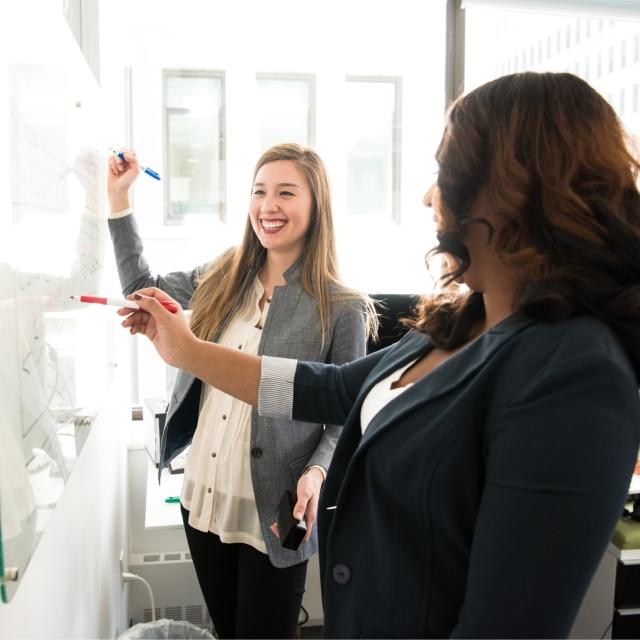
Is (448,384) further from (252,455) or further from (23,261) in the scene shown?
(252,455)

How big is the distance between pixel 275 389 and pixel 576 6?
8.43ft

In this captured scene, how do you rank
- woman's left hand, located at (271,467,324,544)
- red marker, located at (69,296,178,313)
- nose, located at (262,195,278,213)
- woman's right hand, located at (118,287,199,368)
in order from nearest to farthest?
red marker, located at (69,296,178,313)
woman's right hand, located at (118,287,199,368)
woman's left hand, located at (271,467,324,544)
nose, located at (262,195,278,213)

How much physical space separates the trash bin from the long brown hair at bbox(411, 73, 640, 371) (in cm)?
157

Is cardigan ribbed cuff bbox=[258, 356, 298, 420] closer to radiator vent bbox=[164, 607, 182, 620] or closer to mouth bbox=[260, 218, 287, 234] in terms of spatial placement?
mouth bbox=[260, 218, 287, 234]

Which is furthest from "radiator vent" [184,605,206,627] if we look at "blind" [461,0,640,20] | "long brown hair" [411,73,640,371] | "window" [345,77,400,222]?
"blind" [461,0,640,20]

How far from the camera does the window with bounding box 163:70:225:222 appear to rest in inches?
109

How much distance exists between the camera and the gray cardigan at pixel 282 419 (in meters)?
1.42

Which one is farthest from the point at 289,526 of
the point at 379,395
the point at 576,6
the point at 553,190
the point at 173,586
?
the point at 576,6

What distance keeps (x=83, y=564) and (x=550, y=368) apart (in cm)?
110

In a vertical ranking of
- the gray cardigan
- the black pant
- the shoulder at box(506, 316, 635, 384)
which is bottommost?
the black pant

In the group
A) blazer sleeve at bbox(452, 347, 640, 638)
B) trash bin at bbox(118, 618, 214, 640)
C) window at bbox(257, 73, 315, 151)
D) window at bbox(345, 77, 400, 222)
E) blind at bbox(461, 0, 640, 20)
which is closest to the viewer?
blazer sleeve at bbox(452, 347, 640, 638)

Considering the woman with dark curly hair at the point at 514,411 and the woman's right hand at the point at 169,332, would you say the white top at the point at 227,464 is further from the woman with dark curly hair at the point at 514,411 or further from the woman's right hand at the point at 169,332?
the woman with dark curly hair at the point at 514,411

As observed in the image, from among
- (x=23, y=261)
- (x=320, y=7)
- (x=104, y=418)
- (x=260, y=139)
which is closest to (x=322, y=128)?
(x=260, y=139)

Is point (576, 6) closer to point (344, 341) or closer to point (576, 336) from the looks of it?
point (344, 341)
